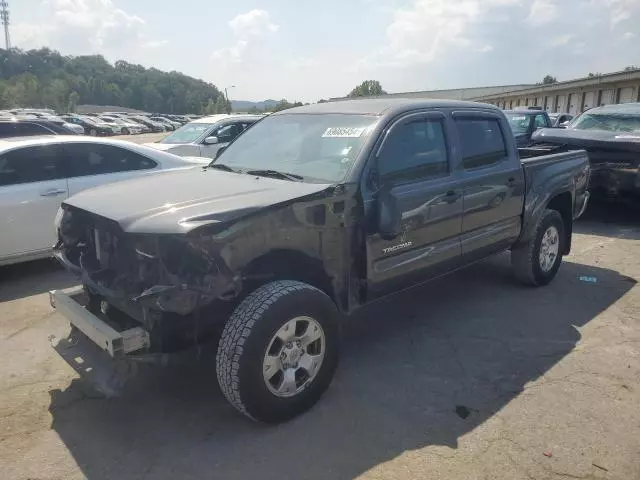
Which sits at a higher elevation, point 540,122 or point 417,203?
point 540,122

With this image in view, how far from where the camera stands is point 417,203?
4.05m

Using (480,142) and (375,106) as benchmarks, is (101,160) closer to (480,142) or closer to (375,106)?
(375,106)

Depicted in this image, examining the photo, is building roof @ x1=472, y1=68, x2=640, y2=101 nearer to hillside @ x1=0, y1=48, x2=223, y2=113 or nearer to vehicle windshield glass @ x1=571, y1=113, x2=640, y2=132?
vehicle windshield glass @ x1=571, y1=113, x2=640, y2=132

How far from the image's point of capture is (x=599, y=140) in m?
8.53

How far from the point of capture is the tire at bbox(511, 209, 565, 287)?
554 cm

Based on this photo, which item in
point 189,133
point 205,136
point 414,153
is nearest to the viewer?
point 414,153

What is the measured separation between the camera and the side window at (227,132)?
11.8m

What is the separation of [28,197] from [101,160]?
3.16ft

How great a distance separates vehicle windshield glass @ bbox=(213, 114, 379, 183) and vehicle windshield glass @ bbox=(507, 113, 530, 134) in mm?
9580

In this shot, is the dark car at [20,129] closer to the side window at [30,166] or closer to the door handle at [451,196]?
the side window at [30,166]

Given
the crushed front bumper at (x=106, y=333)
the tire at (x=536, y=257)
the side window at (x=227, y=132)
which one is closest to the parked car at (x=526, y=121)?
the side window at (x=227, y=132)

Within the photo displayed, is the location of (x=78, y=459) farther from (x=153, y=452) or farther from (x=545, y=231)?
(x=545, y=231)

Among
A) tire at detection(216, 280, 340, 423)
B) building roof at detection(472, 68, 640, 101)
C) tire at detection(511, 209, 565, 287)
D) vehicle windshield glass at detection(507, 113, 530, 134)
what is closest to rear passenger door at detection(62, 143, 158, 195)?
tire at detection(216, 280, 340, 423)

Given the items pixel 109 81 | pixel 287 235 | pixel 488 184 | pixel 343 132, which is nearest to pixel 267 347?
pixel 287 235
